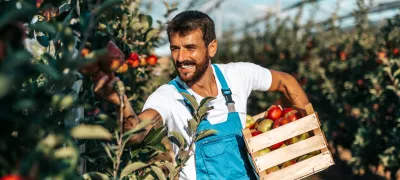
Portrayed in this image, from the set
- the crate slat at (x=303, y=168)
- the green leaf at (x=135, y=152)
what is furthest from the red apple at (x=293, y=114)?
the green leaf at (x=135, y=152)

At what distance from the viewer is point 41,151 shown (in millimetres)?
711

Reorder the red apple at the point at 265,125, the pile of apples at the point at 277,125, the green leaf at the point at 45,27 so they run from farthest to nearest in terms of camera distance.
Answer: the red apple at the point at 265,125 → the pile of apples at the point at 277,125 → the green leaf at the point at 45,27

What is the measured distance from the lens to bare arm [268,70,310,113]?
2.28 m

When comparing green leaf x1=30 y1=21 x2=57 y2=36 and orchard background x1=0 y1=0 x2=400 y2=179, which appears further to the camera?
green leaf x1=30 y1=21 x2=57 y2=36

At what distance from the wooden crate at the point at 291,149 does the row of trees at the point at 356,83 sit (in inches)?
60.1

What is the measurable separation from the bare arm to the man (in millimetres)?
155

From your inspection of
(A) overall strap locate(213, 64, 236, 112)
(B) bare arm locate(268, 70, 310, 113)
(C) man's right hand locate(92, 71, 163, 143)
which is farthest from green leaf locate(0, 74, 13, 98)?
(B) bare arm locate(268, 70, 310, 113)

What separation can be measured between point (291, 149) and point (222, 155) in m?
0.29

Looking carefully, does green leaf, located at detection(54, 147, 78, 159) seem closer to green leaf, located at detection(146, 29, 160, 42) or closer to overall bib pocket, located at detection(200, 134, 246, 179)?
overall bib pocket, located at detection(200, 134, 246, 179)

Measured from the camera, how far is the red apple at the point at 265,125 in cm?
200

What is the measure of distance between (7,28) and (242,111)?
4.89 feet

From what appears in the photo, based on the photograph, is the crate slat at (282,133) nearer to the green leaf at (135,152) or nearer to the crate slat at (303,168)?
the crate slat at (303,168)

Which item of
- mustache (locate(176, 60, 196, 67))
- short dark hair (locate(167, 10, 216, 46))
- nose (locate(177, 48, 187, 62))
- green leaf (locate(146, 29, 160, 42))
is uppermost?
green leaf (locate(146, 29, 160, 42))

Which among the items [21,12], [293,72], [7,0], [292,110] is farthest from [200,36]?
[293,72]
